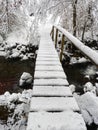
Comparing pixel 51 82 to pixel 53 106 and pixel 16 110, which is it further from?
pixel 16 110

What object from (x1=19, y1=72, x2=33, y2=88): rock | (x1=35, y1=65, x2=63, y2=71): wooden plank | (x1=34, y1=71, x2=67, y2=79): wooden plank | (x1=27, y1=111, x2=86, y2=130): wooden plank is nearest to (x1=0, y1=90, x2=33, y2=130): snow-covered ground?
(x1=19, y1=72, x2=33, y2=88): rock

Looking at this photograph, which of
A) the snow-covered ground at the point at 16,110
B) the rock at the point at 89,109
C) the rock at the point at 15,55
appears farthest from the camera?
the rock at the point at 15,55

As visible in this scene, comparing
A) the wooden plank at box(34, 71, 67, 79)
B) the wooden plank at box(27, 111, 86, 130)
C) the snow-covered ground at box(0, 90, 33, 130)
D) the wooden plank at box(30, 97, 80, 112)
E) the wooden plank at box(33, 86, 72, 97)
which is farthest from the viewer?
the snow-covered ground at box(0, 90, 33, 130)

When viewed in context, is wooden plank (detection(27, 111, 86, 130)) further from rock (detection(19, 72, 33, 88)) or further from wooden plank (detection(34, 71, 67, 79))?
rock (detection(19, 72, 33, 88))

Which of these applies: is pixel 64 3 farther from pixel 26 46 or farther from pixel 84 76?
pixel 84 76

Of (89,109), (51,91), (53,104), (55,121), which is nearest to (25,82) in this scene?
(89,109)

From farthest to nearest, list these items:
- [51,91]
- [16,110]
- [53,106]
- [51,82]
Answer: [16,110], [51,82], [51,91], [53,106]

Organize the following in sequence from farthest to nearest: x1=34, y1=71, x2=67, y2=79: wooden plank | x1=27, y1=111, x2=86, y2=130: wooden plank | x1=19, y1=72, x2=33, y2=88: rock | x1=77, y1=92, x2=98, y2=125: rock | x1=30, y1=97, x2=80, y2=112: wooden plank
Result: 1. x1=19, y1=72, x2=33, y2=88: rock
2. x1=77, y1=92, x2=98, y2=125: rock
3. x1=34, y1=71, x2=67, y2=79: wooden plank
4. x1=30, y1=97, x2=80, y2=112: wooden plank
5. x1=27, y1=111, x2=86, y2=130: wooden plank

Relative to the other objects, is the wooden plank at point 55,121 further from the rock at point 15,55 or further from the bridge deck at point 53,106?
the rock at point 15,55

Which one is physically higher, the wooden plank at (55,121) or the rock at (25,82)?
the wooden plank at (55,121)

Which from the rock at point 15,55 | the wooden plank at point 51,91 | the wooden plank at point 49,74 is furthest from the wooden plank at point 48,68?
the rock at point 15,55

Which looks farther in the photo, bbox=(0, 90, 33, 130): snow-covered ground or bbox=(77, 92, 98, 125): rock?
bbox=(0, 90, 33, 130): snow-covered ground

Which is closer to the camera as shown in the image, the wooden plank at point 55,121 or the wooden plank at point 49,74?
the wooden plank at point 55,121

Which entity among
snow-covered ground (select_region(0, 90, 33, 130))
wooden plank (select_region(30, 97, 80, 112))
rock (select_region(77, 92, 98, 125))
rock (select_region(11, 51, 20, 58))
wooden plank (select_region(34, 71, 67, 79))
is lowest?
snow-covered ground (select_region(0, 90, 33, 130))
